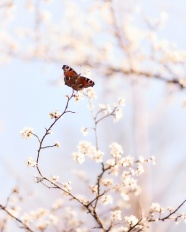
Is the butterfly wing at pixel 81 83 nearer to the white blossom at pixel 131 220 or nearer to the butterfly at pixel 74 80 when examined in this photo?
the butterfly at pixel 74 80

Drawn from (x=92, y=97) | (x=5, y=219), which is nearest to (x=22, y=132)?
(x=92, y=97)

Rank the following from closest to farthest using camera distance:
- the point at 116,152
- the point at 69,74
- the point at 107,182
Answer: the point at 69,74 → the point at 116,152 → the point at 107,182

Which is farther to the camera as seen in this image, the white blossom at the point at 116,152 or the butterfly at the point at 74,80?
the white blossom at the point at 116,152

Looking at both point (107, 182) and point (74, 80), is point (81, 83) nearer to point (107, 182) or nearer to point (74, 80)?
point (74, 80)

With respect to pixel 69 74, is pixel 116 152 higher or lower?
lower

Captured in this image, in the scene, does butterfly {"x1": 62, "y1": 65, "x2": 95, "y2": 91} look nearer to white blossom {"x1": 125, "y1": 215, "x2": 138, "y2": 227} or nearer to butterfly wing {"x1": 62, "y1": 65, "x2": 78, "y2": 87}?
butterfly wing {"x1": 62, "y1": 65, "x2": 78, "y2": 87}

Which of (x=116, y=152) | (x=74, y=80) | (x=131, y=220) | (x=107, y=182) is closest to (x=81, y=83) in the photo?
(x=74, y=80)

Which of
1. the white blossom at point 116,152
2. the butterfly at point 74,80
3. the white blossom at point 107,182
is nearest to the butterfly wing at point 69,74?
the butterfly at point 74,80

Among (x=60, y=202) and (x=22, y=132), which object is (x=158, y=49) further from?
(x=22, y=132)

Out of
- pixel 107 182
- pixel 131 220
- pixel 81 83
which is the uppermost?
pixel 81 83
